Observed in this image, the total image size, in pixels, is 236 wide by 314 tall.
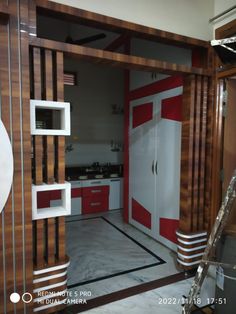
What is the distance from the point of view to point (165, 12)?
223 centimetres

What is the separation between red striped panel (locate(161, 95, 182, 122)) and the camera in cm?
285

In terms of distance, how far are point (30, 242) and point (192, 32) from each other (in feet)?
8.04

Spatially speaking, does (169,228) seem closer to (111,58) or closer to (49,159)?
(49,159)

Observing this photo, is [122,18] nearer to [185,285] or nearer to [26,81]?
[26,81]

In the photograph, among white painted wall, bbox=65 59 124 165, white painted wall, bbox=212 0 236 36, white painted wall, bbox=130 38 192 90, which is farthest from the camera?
white painted wall, bbox=65 59 124 165

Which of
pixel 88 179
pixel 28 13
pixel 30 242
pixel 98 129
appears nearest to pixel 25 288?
pixel 30 242

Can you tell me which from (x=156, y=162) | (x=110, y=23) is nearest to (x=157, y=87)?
(x=156, y=162)

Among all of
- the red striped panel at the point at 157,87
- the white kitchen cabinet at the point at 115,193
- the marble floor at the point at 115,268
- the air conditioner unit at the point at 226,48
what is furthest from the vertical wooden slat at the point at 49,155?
the white kitchen cabinet at the point at 115,193

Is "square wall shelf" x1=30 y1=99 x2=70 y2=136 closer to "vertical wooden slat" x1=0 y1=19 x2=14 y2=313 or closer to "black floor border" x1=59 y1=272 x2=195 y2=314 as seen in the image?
"vertical wooden slat" x1=0 y1=19 x2=14 y2=313

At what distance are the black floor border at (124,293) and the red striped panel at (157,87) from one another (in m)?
A: 2.16

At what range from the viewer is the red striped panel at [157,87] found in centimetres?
286

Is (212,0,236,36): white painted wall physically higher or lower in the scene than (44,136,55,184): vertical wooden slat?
higher

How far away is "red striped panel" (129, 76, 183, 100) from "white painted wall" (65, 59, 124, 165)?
1614mm

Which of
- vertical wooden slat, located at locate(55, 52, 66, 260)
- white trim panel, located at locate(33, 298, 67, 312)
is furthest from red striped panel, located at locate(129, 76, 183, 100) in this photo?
white trim panel, located at locate(33, 298, 67, 312)
